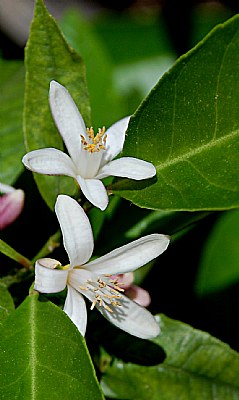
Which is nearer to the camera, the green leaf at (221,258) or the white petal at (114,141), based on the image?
the white petal at (114,141)

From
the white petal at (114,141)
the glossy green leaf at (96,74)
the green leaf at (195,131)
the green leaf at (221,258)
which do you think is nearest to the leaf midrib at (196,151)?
the green leaf at (195,131)

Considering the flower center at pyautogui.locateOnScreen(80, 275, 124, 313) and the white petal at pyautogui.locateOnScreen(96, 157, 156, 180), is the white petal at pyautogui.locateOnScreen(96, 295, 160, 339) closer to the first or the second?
the flower center at pyautogui.locateOnScreen(80, 275, 124, 313)

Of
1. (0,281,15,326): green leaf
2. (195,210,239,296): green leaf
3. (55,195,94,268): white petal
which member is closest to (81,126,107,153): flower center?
→ (55,195,94,268): white petal

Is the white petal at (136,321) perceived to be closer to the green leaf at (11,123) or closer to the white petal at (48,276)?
the white petal at (48,276)

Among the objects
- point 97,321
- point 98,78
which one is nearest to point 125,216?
point 97,321

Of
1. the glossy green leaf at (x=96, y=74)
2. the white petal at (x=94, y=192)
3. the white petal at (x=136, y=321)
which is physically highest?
the white petal at (x=94, y=192)

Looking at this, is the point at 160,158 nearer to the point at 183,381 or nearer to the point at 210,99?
the point at 210,99

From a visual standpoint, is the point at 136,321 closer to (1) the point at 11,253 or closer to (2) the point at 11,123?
(1) the point at 11,253
